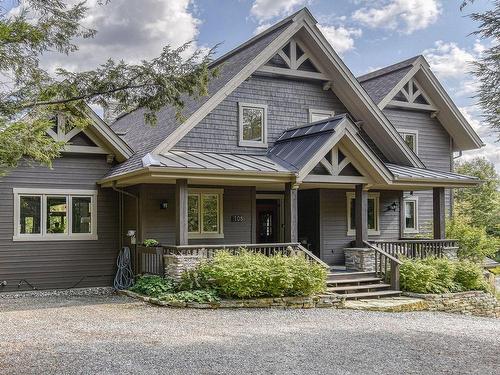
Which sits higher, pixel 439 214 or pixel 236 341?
pixel 439 214

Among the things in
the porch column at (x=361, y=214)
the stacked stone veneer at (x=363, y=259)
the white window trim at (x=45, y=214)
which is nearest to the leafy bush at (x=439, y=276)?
the stacked stone veneer at (x=363, y=259)

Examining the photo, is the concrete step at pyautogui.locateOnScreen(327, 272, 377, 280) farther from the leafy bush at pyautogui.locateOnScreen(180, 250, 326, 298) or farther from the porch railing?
the leafy bush at pyautogui.locateOnScreen(180, 250, 326, 298)

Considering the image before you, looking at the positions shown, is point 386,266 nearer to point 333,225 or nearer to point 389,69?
point 333,225

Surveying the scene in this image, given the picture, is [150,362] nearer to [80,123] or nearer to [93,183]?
[80,123]

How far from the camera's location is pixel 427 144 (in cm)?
2095

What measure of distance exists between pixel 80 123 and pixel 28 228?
664 cm

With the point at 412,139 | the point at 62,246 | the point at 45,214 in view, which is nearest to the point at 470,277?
the point at 412,139

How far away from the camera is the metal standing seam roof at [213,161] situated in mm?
12875

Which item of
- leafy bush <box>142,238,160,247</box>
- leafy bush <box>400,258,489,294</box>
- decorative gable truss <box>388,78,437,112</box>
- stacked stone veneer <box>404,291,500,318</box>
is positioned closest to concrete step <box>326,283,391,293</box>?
leafy bush <box>400,258,489,294</box>

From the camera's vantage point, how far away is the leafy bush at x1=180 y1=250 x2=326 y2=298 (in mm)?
12062

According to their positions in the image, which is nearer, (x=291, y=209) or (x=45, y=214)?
(x=291, y=209)

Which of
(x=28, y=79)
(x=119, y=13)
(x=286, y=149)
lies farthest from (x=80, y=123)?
(x=286, y=149)

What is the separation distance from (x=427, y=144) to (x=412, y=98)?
190 centimetres

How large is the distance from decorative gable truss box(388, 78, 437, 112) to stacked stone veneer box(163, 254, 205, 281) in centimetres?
1059
